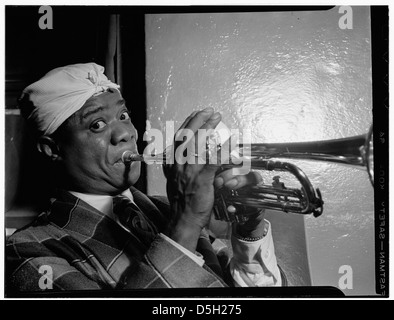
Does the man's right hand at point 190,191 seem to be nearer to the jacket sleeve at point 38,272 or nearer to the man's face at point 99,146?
the man's face at point 99,146

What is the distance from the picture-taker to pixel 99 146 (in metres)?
2.43

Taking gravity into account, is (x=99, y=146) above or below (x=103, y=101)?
below

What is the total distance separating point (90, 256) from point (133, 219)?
234 mm

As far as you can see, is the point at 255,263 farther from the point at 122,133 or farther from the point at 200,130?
the point at 122,133

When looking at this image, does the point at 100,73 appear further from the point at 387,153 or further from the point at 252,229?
the point at 387,153

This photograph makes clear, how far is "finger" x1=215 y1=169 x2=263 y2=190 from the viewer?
7.93 feet

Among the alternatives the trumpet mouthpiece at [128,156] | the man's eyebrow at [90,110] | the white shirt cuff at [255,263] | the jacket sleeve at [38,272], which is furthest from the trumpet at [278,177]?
the jacket sleeve at [38,272]

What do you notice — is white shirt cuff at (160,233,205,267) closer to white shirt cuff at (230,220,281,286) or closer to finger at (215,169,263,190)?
white shirt cuff at (230,220,281,286)

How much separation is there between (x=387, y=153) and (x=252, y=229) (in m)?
0.65

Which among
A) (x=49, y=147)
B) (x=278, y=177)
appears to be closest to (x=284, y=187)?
(x=278, y=177)

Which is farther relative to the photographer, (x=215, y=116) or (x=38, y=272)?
(x=215, y=116)

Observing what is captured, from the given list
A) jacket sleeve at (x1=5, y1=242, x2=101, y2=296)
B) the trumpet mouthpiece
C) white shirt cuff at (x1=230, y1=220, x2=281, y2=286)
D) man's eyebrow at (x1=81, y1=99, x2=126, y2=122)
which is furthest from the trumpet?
jacket sleeve at (x1=5, y1=242, x2=101, y2=296)

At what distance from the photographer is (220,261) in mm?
2451

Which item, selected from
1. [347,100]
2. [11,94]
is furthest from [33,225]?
[347,100]
